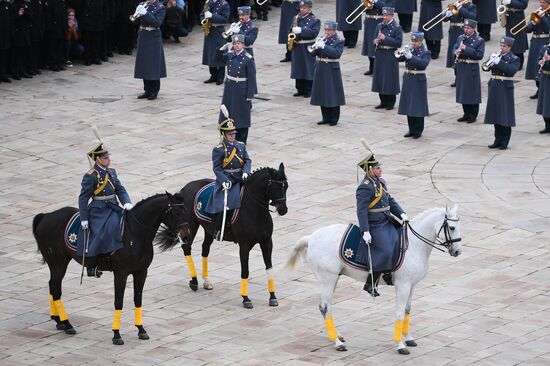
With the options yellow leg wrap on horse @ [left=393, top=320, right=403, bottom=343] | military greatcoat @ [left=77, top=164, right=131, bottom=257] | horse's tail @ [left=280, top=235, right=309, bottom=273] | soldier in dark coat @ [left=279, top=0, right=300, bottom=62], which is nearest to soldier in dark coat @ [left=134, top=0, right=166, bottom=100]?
soldier in dark coat @ [left=279, top=0, right=300, bottom=62]

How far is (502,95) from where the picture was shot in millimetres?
28016

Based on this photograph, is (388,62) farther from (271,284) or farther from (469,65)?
(271,284)

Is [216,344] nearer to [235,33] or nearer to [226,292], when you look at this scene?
[226,292]

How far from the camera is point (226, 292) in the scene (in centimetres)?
2056

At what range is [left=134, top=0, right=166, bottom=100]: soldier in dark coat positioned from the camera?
3116 cm

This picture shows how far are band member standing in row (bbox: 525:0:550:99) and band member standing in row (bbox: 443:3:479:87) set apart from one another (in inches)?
54.2

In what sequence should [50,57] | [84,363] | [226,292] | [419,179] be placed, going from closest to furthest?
[84,363]
[226,292]
[419,179]
[50,57]

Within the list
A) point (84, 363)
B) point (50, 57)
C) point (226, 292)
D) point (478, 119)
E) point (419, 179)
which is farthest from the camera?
point (50, 57)

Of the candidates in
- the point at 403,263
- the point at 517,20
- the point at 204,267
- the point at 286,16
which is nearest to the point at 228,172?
the point at 204,267

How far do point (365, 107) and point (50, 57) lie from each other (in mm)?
7814

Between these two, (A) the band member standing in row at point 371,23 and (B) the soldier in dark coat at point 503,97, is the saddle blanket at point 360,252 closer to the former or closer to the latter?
(B) the soldier in dark coat at point 503,97

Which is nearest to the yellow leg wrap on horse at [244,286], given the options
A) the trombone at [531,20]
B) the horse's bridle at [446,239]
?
the horse's bridle at [446,239]

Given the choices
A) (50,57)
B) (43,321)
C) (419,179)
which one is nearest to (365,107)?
(419,179)

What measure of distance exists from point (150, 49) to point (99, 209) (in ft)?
42.6
